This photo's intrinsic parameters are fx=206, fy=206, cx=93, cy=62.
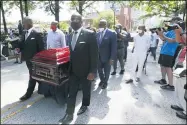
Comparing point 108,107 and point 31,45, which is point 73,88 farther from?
point 31,45

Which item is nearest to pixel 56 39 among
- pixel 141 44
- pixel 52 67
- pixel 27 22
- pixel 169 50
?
pixel 27 22

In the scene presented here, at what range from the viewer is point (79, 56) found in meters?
3.52

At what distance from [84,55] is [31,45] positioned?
5.10 feet

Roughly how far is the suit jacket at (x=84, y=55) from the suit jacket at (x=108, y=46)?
1868mm

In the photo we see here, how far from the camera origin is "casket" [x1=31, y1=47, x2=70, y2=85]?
12.3 ft

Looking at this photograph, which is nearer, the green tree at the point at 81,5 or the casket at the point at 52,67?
the casket at the point at 52,67

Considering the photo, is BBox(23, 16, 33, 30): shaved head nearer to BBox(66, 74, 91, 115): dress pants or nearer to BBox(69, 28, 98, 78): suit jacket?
BBox(69, 28, 98, 78): suit jacket

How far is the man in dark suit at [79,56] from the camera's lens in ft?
11.5

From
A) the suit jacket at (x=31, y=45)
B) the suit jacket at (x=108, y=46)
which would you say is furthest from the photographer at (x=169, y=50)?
the suit jacket at (x=31, y=45)

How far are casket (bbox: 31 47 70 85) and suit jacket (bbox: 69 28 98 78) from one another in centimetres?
28

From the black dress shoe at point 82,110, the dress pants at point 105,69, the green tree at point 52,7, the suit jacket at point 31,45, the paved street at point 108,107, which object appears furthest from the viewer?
the green tree at point 52,7

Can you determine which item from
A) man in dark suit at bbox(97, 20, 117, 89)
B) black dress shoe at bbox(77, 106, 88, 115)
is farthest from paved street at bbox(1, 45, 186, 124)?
man in dark suit at bbox(97, 20, 117, 89)

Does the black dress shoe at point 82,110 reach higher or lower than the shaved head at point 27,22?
lower

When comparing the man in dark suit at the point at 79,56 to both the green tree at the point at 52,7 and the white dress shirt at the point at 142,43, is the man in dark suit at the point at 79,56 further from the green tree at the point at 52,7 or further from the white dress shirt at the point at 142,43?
the green tree at the point at 52,7
